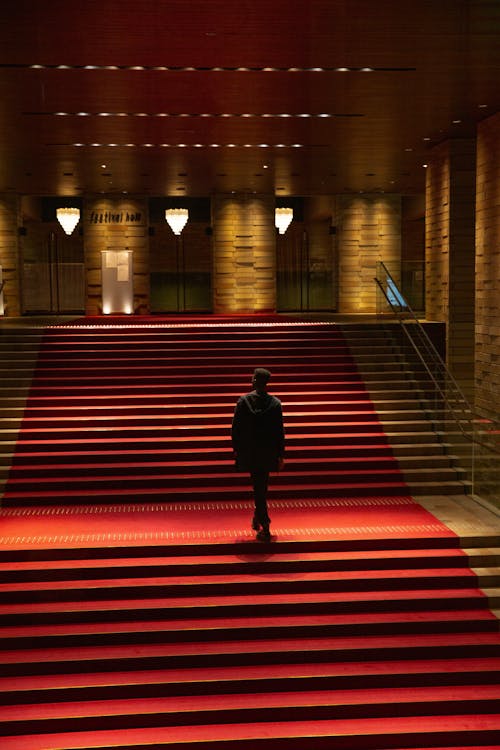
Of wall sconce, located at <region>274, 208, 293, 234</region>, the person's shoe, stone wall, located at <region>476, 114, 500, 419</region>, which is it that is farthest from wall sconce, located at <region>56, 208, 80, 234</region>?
the person's shoe

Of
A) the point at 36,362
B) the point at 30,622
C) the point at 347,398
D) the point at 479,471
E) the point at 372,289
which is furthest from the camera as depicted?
the point at 372,289

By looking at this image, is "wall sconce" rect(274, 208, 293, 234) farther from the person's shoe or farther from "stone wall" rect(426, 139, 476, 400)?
the person's shoe

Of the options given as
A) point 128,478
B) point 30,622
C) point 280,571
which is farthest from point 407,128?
point 30,622

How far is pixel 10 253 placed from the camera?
22.1 metres

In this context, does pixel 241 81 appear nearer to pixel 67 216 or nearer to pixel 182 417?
pixel 182 417

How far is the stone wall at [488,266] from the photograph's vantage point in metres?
11.9

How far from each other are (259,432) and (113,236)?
612 inches

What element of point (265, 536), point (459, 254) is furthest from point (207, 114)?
point (265, 536)

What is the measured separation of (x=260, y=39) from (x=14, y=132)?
6.12 m

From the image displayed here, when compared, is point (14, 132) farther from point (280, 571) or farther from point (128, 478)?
point (280, 571)

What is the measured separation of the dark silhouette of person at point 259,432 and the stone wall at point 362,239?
14662 mm

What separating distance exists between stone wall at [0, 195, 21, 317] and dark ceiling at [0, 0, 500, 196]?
218 inches

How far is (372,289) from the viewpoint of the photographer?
860 inches

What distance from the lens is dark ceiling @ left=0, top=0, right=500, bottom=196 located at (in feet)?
25.6
